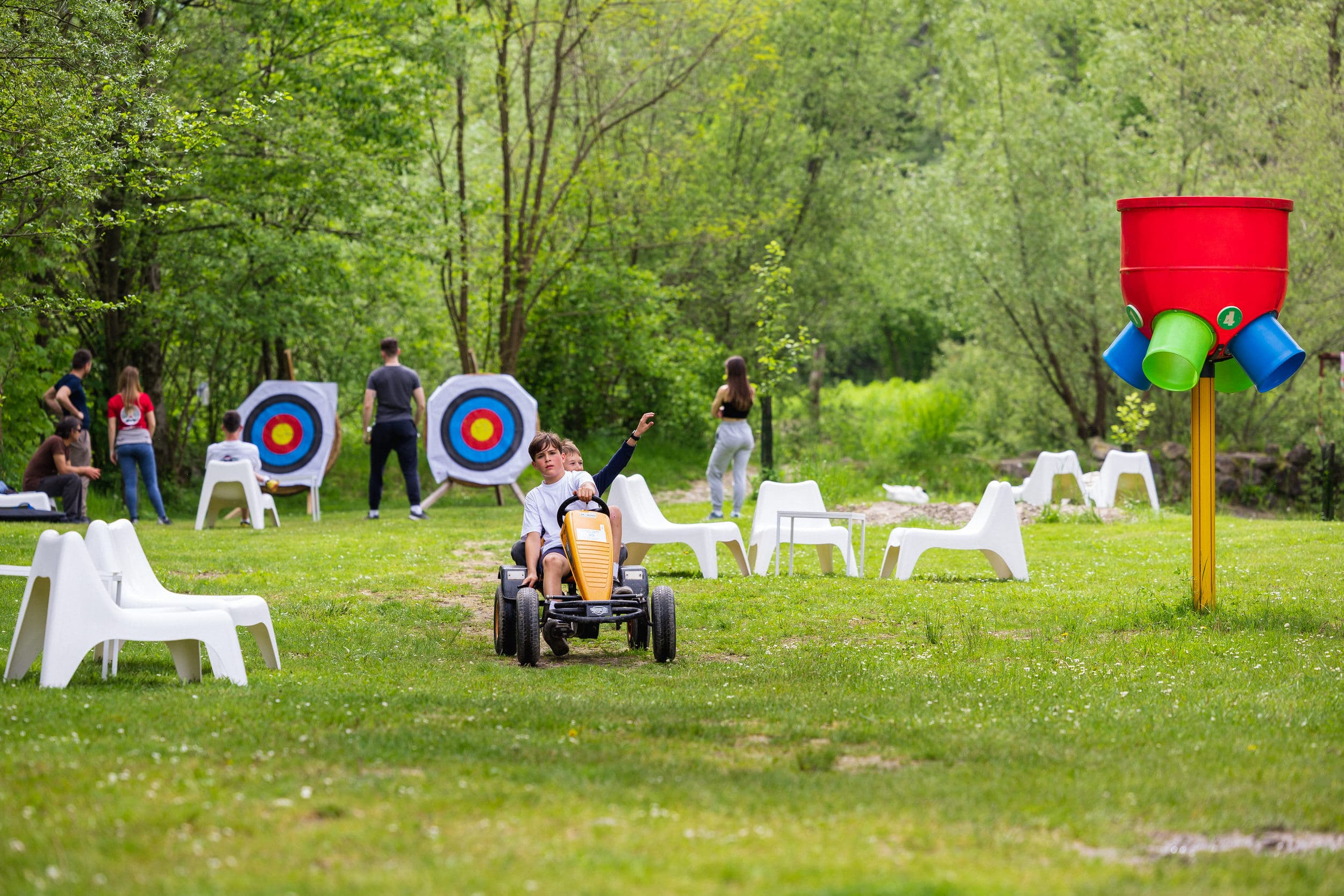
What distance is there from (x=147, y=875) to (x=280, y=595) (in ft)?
19.5

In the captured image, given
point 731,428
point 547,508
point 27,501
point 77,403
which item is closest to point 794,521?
point 731,428

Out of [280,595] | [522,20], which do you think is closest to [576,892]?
[280,595]

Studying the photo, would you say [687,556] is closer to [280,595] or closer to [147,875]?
[280,595]

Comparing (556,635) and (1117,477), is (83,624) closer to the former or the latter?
(556,635)

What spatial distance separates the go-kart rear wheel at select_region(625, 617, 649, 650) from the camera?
712 centimetres

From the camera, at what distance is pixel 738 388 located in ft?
46.5

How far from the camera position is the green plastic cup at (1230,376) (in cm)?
834

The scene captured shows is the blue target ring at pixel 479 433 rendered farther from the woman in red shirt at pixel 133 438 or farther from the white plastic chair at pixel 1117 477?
the white plastic chair at pixel 1117 477

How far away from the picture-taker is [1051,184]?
22.4 metres

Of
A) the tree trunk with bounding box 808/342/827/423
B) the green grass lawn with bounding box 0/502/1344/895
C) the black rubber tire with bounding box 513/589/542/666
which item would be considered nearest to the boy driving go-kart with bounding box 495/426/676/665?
the black rubber tire with bounding box 513/589/542/666

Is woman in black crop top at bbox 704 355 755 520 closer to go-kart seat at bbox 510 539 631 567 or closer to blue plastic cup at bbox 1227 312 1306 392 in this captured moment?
blue plastic cup at bbox 1227 312 1306 392

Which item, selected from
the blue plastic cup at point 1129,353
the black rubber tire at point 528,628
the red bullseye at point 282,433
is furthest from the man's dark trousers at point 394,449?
the blue plastic cup at point 1129,353

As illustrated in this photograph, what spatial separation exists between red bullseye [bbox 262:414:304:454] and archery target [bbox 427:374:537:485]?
173cm

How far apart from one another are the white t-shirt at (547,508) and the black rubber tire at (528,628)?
44cm
